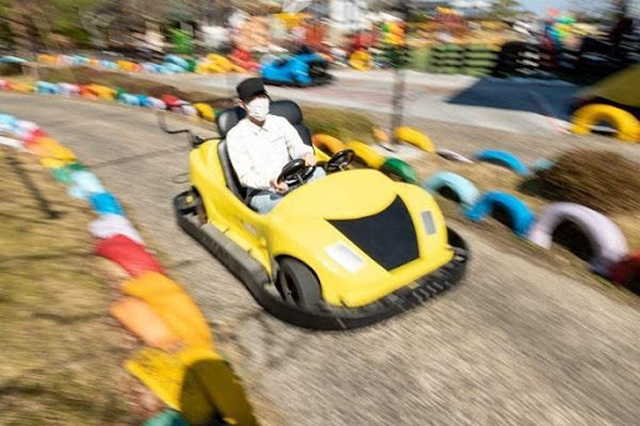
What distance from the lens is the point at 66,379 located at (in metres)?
2.96

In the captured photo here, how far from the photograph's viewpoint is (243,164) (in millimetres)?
4477

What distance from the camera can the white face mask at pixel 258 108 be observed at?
445cm

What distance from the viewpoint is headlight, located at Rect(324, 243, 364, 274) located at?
3396 millimetres

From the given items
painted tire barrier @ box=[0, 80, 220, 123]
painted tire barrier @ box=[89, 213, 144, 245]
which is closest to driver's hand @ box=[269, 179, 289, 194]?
painted tire barrier @ box=[89, 213, 144, 245]

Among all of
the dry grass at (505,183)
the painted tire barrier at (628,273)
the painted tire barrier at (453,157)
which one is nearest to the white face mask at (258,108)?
the dry grass at (505,183)

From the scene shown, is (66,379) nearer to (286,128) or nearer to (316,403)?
(316,403)

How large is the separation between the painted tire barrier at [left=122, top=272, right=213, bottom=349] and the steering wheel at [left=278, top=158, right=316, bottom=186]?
1266 millimetres

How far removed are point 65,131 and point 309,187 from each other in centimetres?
808

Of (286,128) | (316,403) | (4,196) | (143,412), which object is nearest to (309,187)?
(286,128)

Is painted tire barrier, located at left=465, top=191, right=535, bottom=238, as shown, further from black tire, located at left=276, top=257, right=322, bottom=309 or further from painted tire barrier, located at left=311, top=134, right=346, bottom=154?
black tire, located at left=276, top=257, right=322, bottom=309

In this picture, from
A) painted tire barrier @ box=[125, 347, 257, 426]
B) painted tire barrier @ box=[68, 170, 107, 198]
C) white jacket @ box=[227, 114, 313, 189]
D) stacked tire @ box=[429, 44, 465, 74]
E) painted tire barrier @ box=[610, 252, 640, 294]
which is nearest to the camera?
painted tire barrier @ box=[125, 347, 257, 426]

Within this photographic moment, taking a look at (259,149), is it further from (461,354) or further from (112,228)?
(461,354)

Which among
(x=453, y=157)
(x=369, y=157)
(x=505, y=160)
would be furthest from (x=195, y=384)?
(x=453, y=157)

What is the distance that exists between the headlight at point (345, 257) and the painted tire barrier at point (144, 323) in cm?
120
